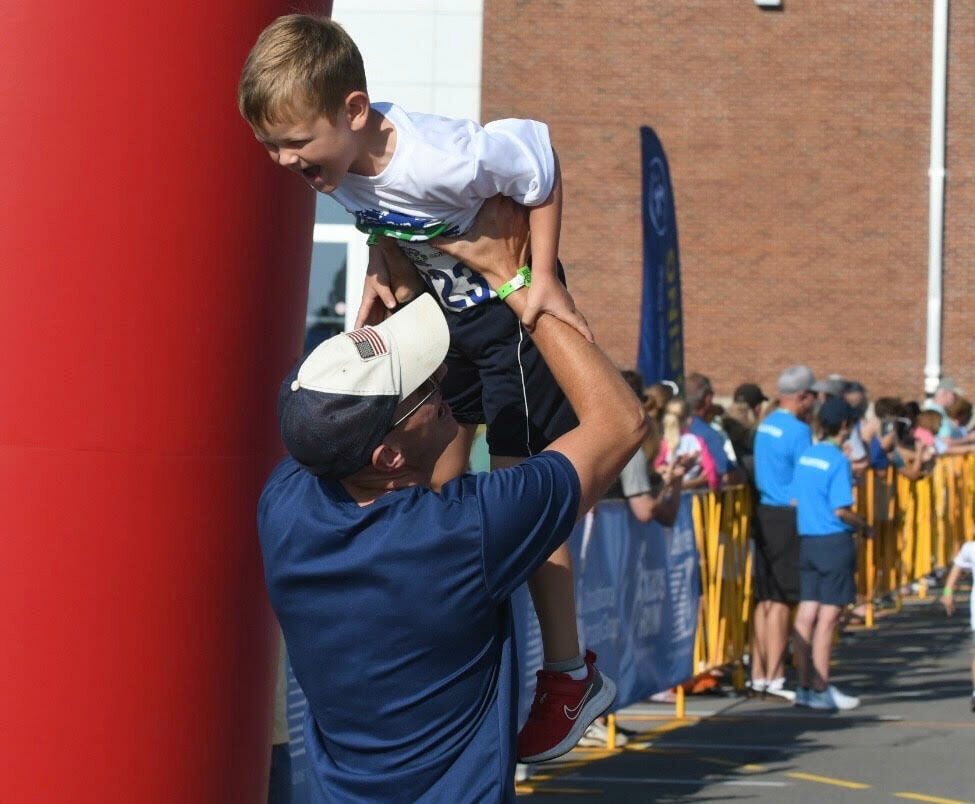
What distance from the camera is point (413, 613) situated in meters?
2.94

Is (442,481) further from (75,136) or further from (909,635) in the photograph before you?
(909,635)

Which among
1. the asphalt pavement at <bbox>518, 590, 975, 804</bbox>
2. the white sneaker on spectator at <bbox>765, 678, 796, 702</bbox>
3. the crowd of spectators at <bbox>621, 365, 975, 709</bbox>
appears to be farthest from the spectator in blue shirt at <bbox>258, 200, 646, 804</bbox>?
the white sneaker on spectator at <bbox>765, 678, 796, 702</bbox>

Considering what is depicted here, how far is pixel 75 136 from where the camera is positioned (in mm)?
3195

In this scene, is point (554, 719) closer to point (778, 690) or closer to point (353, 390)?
point (353, 390)

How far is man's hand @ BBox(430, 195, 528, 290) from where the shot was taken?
3.33m

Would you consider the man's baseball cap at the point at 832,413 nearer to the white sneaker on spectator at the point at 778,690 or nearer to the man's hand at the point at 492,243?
the white sneaker on spectator at the point at 778,690

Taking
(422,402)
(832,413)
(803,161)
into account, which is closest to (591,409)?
(422,402)

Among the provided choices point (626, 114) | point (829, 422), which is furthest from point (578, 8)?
point (829, 422)

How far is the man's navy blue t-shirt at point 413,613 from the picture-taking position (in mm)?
2904

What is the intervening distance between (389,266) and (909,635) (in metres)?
12.8

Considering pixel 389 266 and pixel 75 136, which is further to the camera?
pixel 389 266

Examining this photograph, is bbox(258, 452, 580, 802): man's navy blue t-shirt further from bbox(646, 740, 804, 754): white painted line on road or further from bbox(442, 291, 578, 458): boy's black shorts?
bbox(646, 740, 804, 754): white painted line on road

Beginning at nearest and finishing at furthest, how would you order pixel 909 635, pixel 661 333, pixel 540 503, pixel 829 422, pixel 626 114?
pixel 540 503 < pixel 829 422 < pixel 661 333 < pixel 909 635 < pixel 626 114

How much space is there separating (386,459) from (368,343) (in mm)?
201
